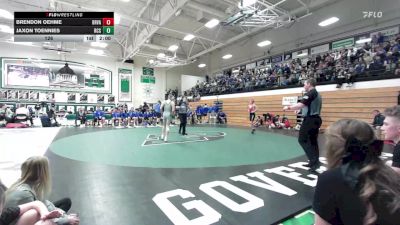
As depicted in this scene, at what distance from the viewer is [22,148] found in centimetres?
631

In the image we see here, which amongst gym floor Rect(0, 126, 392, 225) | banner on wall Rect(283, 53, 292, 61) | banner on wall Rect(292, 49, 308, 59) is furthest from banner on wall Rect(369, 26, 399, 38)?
gym floor Rect(0, 126, 392, 225)

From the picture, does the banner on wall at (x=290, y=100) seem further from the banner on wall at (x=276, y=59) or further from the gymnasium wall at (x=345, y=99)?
the banner on wall at (x=276, y=59)

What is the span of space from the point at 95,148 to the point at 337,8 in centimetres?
1574

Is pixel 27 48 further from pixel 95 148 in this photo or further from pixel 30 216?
pixel 30 216

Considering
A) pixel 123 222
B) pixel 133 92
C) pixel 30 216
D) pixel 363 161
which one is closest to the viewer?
pixel 363 161

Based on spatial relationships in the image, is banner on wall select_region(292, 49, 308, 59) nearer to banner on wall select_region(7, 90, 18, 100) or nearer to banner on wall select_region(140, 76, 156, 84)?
banner on wall select_region(140, 76, 156, 84)

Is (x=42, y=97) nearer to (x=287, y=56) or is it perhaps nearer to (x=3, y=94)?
(x=3, y=94)

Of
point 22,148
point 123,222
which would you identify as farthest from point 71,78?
point 123,222

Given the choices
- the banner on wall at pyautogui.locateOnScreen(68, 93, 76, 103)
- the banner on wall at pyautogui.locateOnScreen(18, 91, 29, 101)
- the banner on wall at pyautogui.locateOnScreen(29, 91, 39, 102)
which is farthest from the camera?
the banner on wall at pyautogui.locateOnScreen(68, 93, 76, 103)

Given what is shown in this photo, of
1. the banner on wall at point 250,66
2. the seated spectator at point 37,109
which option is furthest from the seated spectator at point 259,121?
the seated spectator at point 37,109

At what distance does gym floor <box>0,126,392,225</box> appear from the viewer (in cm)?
250

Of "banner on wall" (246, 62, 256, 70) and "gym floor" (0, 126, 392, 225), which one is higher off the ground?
"banner on wall" (246, 62, 256, 70)
